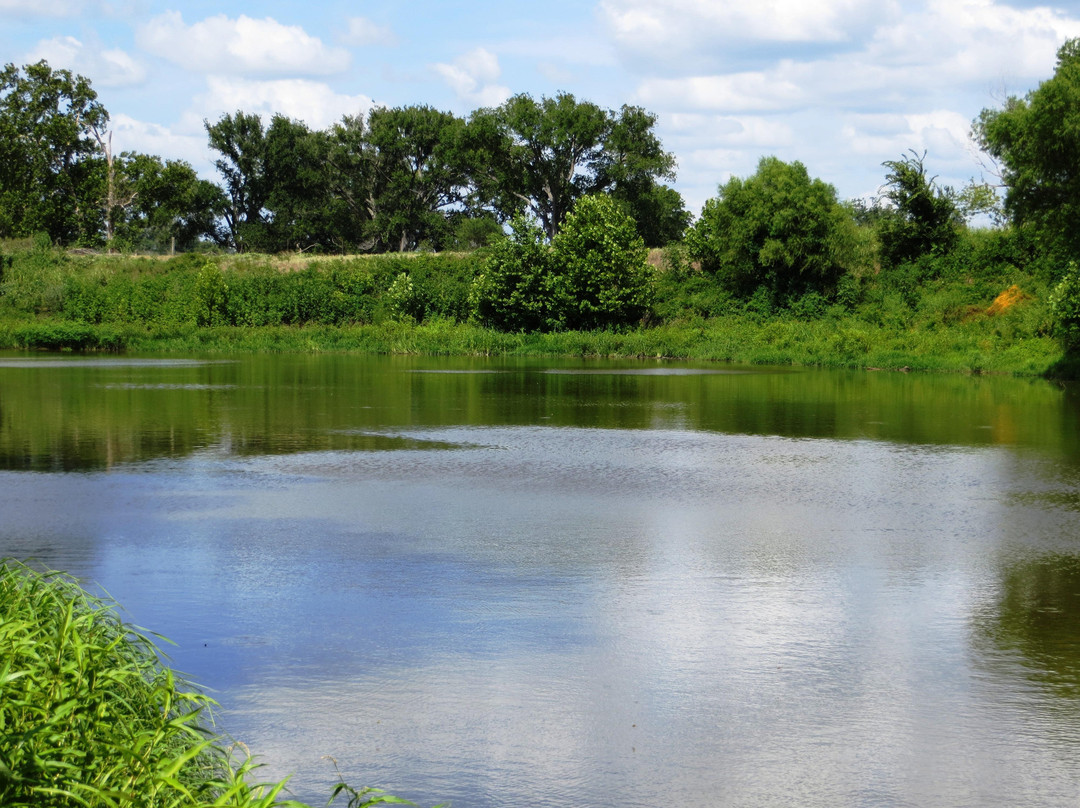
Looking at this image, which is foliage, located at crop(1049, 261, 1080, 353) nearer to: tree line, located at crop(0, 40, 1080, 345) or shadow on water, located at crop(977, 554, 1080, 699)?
tree line, located at crop(0, 40, 1080, 345)

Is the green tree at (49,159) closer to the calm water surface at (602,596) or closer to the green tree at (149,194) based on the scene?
the green tree at (149,194)

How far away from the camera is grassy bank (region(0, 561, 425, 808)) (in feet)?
12.1

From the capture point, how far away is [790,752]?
565 centimetres

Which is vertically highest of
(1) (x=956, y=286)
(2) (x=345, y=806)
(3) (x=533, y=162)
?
(3) (x=533, y=162)

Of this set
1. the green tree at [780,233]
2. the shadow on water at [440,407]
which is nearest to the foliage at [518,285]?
the green tree at [780,233]

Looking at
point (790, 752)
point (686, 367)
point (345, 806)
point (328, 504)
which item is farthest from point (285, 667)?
point (686, 367)

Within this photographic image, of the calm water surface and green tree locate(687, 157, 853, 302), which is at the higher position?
green tree locate(687, 157, 853, 302)

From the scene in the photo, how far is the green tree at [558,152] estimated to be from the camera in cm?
6594

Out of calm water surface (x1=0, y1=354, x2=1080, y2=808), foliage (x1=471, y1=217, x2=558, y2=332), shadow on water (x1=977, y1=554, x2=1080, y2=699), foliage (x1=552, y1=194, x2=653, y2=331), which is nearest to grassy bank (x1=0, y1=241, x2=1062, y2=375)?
foliage (x1=471, y1=217, x2=558, y2=332)

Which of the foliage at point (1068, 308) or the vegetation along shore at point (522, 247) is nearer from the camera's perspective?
the foliage at point (1068, 308)

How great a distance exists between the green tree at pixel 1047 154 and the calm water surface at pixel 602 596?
17115mm

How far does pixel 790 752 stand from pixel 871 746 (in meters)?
0.42

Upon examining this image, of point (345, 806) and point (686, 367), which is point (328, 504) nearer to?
point (345, 806)

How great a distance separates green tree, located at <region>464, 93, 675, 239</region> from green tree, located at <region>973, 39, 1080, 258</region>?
33101 mm
